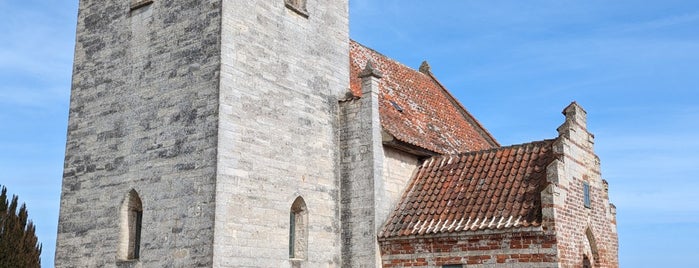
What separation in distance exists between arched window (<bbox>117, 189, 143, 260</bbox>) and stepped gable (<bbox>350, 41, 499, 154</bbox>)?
5.69m

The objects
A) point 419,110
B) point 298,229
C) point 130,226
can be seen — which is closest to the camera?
point 130,226

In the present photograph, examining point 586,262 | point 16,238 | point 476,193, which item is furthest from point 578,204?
point 16,238

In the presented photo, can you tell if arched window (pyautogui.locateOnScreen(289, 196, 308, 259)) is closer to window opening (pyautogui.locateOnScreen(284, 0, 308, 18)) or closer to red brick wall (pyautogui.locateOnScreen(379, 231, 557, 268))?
red brick wall (pyautogui.locateOnScreen(379, 231, 557, 268))

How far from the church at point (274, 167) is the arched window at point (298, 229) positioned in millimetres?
24

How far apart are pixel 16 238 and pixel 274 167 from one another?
10493 mm

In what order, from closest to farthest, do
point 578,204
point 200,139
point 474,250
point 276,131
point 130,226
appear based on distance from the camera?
point 200,139
point 474,250
point 130,226
point 276,131
point 578,204

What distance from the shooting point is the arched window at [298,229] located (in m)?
15.3

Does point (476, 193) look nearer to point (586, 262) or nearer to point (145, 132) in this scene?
point (586, 262)

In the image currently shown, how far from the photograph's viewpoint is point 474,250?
579 inches

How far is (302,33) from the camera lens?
16.7m

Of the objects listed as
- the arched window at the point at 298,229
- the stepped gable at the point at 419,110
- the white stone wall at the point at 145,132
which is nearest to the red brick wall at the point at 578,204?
the stepped gable at the point at 419,110

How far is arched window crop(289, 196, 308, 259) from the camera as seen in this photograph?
1531cm

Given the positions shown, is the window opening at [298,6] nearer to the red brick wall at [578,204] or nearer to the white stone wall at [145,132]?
the white stone wall at [145,132]

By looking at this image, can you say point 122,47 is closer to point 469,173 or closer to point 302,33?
point 302,33
